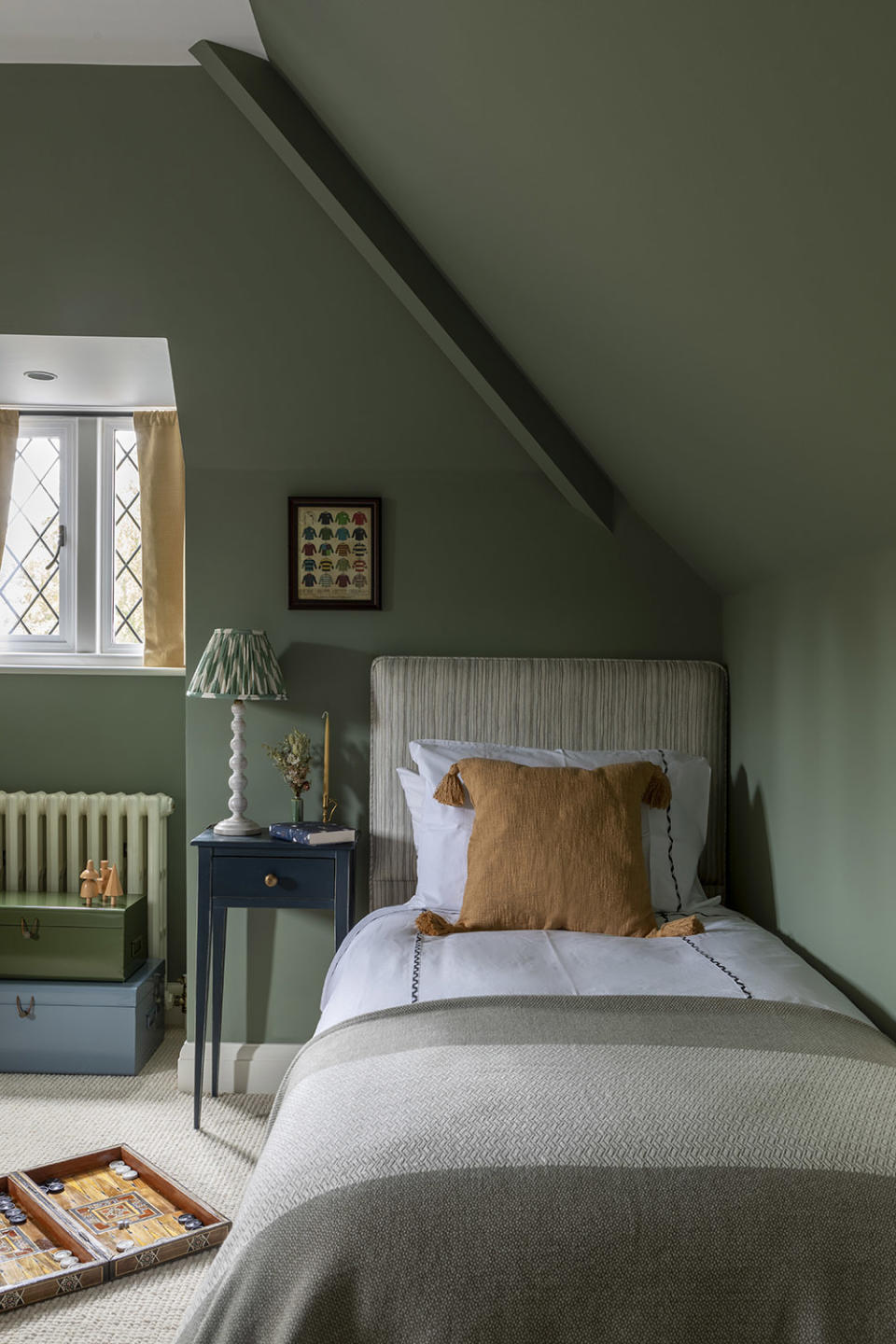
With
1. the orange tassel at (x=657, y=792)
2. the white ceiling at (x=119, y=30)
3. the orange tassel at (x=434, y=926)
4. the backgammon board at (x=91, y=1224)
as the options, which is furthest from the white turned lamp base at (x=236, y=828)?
the white ceiling at (x=119, y=30)

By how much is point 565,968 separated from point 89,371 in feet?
7.80

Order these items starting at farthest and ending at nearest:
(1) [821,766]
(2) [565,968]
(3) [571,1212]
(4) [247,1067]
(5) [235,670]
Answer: (4) [247,1067] → (5) [235,670] → (1) [821,766] → (2) [565,968] → (3) [571,1212]

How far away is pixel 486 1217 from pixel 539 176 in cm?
155

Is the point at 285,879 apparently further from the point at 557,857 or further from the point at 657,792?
the point at 657,792

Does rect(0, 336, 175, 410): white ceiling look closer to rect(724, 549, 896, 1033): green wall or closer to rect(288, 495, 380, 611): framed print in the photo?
rect(288, 495, 380, 611): framed print

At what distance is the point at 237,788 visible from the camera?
3020 millimetres

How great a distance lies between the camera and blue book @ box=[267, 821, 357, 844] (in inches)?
111

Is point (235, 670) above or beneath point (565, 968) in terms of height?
above

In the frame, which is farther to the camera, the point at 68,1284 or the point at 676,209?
the point at 68,1284

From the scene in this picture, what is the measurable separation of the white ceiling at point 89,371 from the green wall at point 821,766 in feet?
6.15

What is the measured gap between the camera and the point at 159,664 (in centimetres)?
383

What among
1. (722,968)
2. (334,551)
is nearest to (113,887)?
(334,551)

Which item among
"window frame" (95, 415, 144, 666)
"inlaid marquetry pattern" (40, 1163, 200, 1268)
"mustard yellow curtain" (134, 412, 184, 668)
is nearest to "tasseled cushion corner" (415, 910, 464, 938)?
"inlaid marquetry pattern" (40, 1163, 200, 1268)

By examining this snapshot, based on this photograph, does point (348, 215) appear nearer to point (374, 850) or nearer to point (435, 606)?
point (435, 606)
